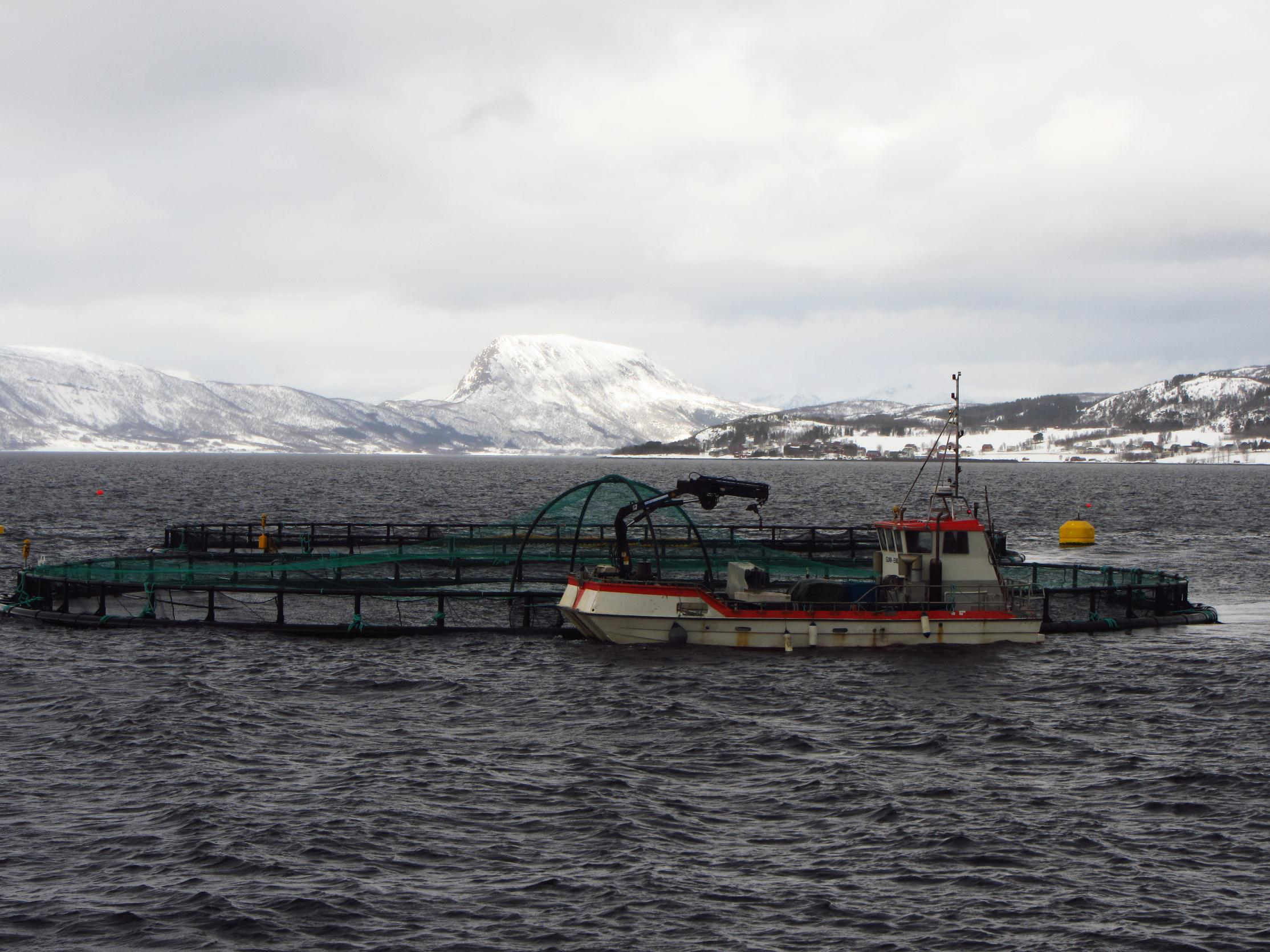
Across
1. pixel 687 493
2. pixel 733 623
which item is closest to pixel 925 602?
pixel 733 623

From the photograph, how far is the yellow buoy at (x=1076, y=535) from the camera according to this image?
96250 mm

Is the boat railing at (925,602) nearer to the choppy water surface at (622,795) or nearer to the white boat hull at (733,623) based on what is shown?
the white boat hull at (733,623)

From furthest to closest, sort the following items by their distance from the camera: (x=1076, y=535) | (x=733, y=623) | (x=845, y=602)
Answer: (x=1076, y=535) → (x=845, y=602) → (x=733, y=623)

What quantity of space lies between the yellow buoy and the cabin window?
50310 millimetres

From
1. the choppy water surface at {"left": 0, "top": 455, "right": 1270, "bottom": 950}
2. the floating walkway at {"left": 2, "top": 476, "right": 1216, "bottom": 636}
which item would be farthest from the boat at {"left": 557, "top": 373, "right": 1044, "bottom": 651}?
the floating walkway at {"left": 2, "top": 476, "right": 1216, "bottom": 636}

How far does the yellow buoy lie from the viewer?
9625 centimetres

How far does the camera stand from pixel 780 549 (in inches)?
3105

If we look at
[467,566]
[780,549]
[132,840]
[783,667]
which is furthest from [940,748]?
[780,549]

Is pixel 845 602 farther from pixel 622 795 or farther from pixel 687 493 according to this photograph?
pixel 622 795

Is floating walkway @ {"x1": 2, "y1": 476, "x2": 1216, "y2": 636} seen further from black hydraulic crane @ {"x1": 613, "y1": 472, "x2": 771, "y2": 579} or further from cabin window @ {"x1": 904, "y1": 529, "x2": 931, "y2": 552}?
cabin window @ {"x1": 904, "y1": 529, "x2": 931, "y2": 552}

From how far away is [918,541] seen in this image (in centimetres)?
5034

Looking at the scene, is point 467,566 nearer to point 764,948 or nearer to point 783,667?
point 783,667

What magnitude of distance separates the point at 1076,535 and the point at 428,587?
58.0m

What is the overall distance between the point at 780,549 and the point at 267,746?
49.1 m
